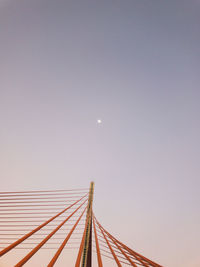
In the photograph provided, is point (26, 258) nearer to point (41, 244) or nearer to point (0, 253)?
point (0, 253)

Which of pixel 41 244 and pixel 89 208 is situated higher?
pixel 41 244

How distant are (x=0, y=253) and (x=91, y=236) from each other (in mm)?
2659

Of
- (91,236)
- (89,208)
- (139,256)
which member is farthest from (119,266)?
(89,208)

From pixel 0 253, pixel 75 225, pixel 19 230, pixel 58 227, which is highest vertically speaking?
pixel 0 253

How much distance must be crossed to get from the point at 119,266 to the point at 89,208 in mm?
2584

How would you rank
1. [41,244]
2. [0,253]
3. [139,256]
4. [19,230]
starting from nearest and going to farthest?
[0,253], [41,244], [139,256], [19,230]

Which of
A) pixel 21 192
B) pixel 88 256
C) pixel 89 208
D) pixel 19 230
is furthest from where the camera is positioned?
pixel 21 192

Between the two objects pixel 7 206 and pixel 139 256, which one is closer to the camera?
pixel 139 256

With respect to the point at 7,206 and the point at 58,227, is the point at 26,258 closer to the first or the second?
the point at 58,227

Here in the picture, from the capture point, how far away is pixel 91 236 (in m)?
2.85

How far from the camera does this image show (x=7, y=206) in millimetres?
3844

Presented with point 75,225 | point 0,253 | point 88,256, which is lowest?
point 88,256

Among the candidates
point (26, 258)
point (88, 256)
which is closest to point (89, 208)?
point (88, 256)

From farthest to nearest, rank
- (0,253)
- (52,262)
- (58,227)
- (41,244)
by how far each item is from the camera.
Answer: (58,227), (41,244), (52,262), (0,253)
